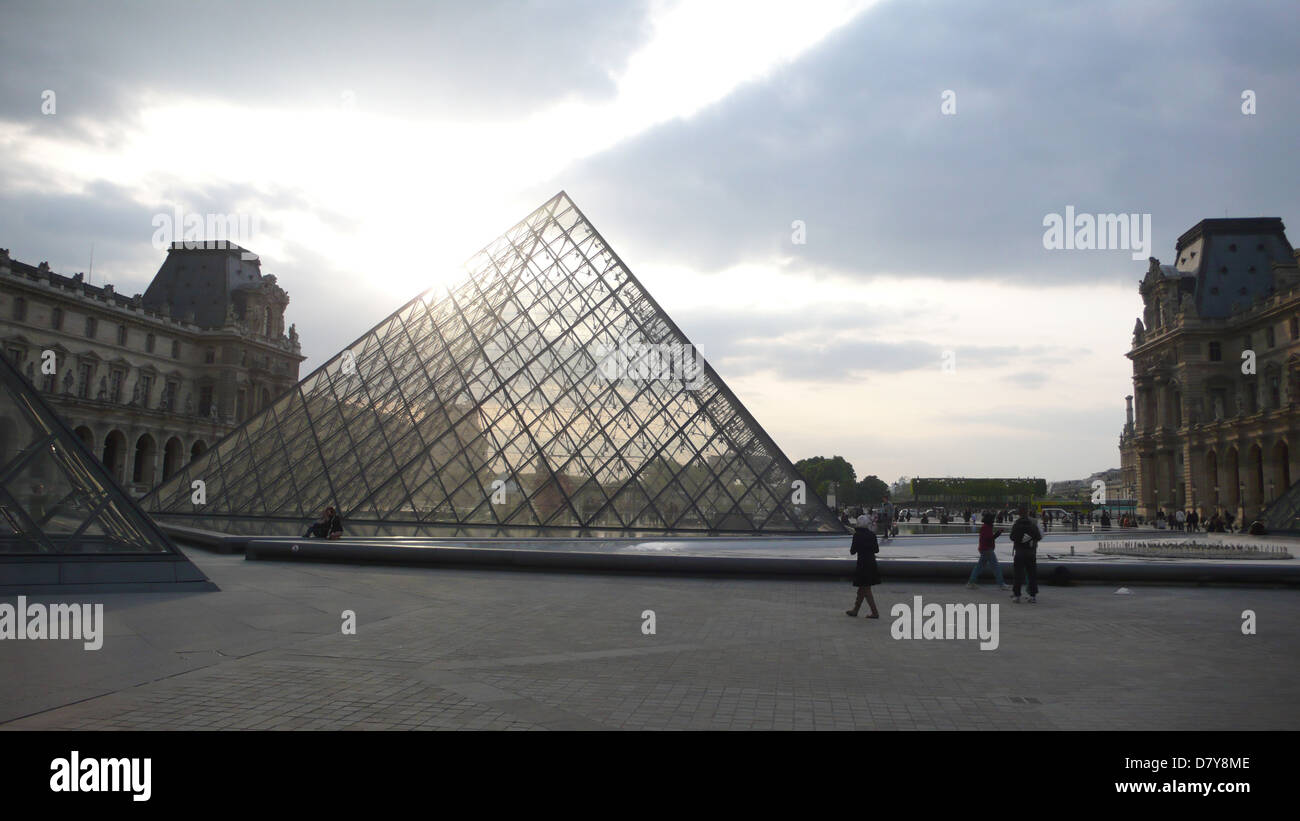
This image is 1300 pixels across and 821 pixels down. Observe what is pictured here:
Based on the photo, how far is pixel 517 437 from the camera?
1969 cm

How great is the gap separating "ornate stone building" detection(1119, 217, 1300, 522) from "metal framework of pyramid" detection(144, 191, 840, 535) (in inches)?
1533

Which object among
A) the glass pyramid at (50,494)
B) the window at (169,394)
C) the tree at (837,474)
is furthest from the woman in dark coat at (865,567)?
the tree at (837,474)

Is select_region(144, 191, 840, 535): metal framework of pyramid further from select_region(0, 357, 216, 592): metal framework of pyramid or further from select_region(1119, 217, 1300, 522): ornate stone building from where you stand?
select_region(1119, 217, 1300, 522): ornate stone building

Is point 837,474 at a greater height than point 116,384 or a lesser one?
lesser

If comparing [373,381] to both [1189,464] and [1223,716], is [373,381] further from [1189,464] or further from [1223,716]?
[1189,464]

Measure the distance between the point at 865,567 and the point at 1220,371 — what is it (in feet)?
188

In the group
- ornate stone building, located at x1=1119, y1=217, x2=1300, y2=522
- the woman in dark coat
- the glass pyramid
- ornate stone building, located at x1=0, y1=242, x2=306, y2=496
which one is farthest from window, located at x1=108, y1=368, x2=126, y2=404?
ornate stone building, located at x1=1119, y1=217, x2=1300, y2=522

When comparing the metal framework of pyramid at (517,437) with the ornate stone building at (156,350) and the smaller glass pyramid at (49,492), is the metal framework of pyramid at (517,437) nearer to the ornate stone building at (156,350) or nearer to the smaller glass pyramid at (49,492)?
the smaller glass pyramid at (49,492)

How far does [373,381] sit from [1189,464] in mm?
52905

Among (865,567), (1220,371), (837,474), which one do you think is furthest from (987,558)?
(837,474)

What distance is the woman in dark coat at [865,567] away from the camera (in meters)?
8.34

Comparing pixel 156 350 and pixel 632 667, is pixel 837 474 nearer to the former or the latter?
pixel 156 350

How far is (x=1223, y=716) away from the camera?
444cm

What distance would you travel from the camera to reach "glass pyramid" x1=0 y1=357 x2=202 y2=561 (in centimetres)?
867
